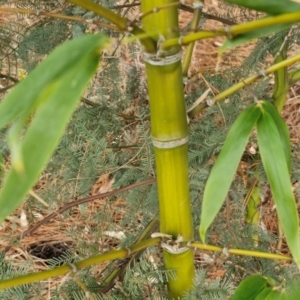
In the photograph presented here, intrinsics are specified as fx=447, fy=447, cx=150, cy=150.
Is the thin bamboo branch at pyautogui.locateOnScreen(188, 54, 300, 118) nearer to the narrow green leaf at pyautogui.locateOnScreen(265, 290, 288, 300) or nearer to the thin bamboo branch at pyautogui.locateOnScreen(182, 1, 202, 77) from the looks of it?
the thin bamboo branch at pyautogui.locateOnScreen(182, 1, 202, 77)

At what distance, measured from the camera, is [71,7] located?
0.87 m

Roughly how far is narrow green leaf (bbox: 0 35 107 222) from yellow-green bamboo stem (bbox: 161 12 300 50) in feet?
0.29

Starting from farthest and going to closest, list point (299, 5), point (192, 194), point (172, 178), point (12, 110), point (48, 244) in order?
point (48, 244), point (192, 194), point (172, 178), point (299, 5), point (12, 110)

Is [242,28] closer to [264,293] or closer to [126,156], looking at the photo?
[264,293]

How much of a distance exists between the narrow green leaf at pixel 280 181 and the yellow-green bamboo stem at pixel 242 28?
5.1 inches

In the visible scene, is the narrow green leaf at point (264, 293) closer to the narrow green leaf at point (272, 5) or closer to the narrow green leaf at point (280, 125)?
the narrow green leaf at point (280, 125)

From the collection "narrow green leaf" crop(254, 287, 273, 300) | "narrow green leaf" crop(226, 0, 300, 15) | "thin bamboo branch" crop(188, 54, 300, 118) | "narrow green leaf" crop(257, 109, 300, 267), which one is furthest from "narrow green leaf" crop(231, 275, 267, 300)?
"narrow green leaf" crop(226, 0, 300, 15)

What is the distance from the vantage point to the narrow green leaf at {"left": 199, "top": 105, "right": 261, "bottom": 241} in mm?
460

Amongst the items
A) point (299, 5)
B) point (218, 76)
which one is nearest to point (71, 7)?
point (218, 76)

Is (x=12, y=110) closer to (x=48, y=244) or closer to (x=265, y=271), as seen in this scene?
(x=265, y=271)

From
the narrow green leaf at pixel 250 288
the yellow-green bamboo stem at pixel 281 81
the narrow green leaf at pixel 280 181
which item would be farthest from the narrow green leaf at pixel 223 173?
the yellow-green bamboo stem at pixel 281 81

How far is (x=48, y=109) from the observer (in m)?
0.31

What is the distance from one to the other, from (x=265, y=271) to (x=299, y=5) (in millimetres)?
463

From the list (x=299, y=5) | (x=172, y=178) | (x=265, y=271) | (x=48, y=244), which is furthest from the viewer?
(x=48, y=244)
